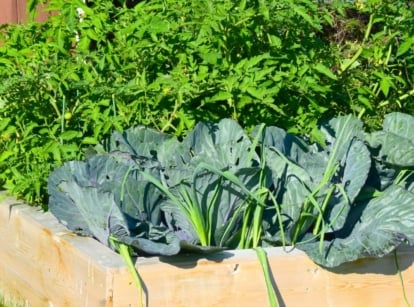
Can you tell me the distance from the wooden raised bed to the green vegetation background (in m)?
0.55

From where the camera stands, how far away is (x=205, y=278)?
3.42 m

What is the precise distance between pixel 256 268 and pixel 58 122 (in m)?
1.39

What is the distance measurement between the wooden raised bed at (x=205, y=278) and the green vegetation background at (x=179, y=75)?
0.55m

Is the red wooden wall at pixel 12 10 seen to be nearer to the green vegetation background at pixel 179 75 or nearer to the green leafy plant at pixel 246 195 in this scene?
the green vegetation background at pixel 179 75

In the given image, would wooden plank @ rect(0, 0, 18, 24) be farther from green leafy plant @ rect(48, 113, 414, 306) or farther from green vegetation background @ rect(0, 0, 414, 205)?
green leafy plant @ rect(48, 113, 414, 306)

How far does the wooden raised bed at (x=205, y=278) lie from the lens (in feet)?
11.1

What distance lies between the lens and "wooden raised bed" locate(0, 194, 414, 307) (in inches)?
133

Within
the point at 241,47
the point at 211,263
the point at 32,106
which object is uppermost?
the point at 241,47

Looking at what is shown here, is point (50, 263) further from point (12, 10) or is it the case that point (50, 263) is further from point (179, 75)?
point (12, 10)

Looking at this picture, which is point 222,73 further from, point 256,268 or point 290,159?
point 256,268

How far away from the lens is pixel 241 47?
14.3 feet

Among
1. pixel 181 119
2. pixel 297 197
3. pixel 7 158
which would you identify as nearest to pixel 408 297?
pixel 297 197

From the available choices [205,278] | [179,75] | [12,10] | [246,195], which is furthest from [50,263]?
[12,10]

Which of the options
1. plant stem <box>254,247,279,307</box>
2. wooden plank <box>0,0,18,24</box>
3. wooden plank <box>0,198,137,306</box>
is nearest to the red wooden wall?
wooden plank <box>0,0,18,24</box>
